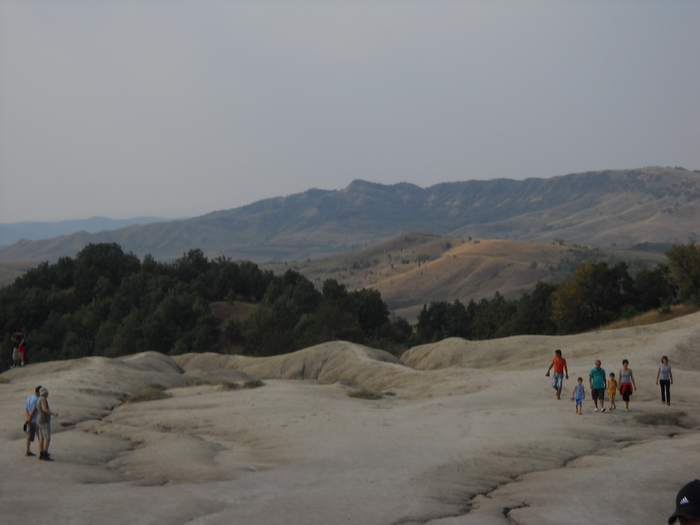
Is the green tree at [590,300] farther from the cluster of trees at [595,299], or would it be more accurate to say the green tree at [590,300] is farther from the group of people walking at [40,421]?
the group of people walking at [40,421]

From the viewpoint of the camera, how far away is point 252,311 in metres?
65.7

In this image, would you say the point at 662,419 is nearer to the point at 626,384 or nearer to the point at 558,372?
the point at 626,384

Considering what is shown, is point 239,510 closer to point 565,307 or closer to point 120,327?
point 565,307

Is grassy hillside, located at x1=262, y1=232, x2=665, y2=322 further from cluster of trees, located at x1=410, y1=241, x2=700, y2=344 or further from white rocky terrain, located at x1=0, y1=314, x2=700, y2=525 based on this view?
white rocky terrain, located at x1=0, y1=314, x2=700, y2=525

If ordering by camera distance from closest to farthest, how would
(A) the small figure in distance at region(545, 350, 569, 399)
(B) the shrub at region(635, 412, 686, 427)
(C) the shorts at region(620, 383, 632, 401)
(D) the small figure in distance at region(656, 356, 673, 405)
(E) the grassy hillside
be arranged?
1. (B) the shrub at region(635, 412, 686, 427)
2. (C) the shorts at region(620, 383, 632, 401)
3. (D) the small figure in distance at region(656, 356, 673, 405)
4. (A) the small figure in distance at region(545, 350, 569, 399)
5. (E) the grassy hillside

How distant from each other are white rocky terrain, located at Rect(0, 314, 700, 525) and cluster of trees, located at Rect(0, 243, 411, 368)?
28.1m

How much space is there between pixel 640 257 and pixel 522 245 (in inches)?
1477

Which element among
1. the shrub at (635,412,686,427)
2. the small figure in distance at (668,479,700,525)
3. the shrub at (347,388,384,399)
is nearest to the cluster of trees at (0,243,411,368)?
the shrub at (347,388,384,399)

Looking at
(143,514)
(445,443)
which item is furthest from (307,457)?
(143,514)

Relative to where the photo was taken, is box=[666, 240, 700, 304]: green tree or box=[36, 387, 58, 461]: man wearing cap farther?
box=[666, 240, 700, 304]: green tree

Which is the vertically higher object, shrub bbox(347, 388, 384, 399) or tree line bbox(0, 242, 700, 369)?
tree line bbox(0, 242, 700, 369)

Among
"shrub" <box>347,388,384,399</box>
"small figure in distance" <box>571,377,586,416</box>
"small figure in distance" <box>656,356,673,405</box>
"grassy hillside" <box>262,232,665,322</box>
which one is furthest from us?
"grassy hillside" <box>262,232,665,322</box>

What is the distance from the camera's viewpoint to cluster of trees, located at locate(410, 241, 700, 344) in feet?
176

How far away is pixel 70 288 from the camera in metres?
80.2
